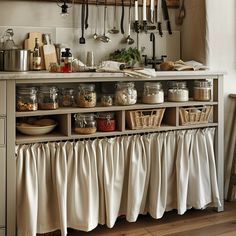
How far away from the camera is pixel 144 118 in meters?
2.46

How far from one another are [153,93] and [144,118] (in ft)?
0.58

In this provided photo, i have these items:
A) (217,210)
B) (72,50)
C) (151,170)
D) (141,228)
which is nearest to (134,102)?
(151,170)

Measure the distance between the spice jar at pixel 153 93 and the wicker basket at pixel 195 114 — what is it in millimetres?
186

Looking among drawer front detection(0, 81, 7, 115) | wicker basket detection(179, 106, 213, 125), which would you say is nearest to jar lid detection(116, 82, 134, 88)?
wicker basket detection(179, 106, 213, 125)

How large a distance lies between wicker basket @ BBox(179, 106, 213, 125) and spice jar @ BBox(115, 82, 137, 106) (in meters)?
0.36

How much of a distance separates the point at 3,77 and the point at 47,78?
244mm

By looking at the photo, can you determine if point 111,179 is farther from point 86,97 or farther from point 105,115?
point 86,97

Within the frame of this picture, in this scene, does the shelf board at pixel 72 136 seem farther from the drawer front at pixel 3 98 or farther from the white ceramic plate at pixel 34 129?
the drawer front at pixel 3 98

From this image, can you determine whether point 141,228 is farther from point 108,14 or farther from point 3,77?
point 108,14

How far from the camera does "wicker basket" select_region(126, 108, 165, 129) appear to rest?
2439mm

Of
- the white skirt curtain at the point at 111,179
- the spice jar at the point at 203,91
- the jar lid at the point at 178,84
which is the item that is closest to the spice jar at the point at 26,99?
the white skirt curtain at the point at 111,179

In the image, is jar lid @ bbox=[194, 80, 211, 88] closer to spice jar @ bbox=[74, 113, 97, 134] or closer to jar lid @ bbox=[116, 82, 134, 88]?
jar lid @ bbox=[116, 82, 134, 88]

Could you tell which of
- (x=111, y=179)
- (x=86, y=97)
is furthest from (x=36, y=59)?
(x=111, y=179)

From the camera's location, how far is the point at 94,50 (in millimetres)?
2799
